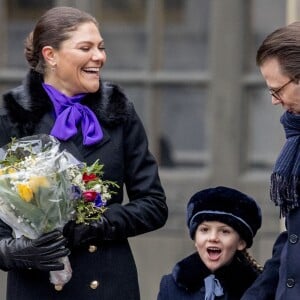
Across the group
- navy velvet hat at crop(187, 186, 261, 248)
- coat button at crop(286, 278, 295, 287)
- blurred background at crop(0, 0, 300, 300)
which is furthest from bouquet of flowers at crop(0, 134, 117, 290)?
blurred background at crop(0, 0, 300, 300)

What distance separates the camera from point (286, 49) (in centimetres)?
434

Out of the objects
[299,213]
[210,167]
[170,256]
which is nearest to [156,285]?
[170,256]

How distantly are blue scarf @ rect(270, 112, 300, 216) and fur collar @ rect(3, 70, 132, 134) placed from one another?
0.72m

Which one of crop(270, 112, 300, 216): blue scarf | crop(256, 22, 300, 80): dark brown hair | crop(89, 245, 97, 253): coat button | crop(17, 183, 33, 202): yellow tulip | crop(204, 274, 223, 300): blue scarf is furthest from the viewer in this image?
crop(204, 274, 223, 300): blue scarf

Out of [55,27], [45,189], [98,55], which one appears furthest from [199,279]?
[55,27]

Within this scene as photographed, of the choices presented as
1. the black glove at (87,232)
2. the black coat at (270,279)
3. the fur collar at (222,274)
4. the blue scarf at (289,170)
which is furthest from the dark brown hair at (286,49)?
the fur collar at (222,274)

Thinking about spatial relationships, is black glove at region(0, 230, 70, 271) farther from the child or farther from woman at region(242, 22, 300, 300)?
woman at region(242, 22, 300, 300)

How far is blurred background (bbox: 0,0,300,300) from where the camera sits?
812cm

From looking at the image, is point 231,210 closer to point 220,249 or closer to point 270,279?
point 220,249

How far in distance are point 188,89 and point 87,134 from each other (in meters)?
3.44

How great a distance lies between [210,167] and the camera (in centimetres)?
816

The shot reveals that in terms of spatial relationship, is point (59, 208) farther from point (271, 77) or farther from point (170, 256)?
point (170, 256)

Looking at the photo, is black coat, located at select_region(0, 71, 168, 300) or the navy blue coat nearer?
the navy blue coat

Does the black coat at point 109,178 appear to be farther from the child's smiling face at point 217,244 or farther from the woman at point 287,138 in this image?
the woman at point 287,138
